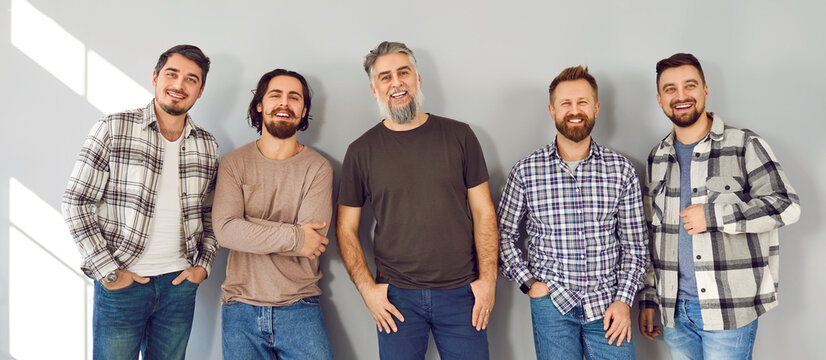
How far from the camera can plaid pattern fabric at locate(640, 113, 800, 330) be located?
195 cm

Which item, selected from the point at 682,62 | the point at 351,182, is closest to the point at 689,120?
the point at 682,62

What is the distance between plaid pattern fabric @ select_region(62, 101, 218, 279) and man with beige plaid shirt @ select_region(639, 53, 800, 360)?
2203 millimetres

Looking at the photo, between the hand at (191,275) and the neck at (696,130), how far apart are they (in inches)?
92.7

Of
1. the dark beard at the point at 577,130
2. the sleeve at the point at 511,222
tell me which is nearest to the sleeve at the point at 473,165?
the sleeve at the point at 511,222

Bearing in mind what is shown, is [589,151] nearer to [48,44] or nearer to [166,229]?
[166,229]

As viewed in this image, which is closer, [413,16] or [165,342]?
[165,342]

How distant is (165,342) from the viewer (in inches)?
87.7

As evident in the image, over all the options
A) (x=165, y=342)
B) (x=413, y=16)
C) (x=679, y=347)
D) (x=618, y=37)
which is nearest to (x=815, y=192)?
(x=679, y=347)

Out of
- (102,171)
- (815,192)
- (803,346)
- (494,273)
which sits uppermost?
(815,192)

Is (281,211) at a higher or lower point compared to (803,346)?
higher

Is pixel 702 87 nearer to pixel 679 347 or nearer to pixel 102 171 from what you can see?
pixel 679 347

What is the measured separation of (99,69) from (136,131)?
3.12 feet

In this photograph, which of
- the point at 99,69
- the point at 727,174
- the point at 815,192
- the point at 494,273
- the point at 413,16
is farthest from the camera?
the point at 99,69

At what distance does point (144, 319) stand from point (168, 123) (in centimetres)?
92
